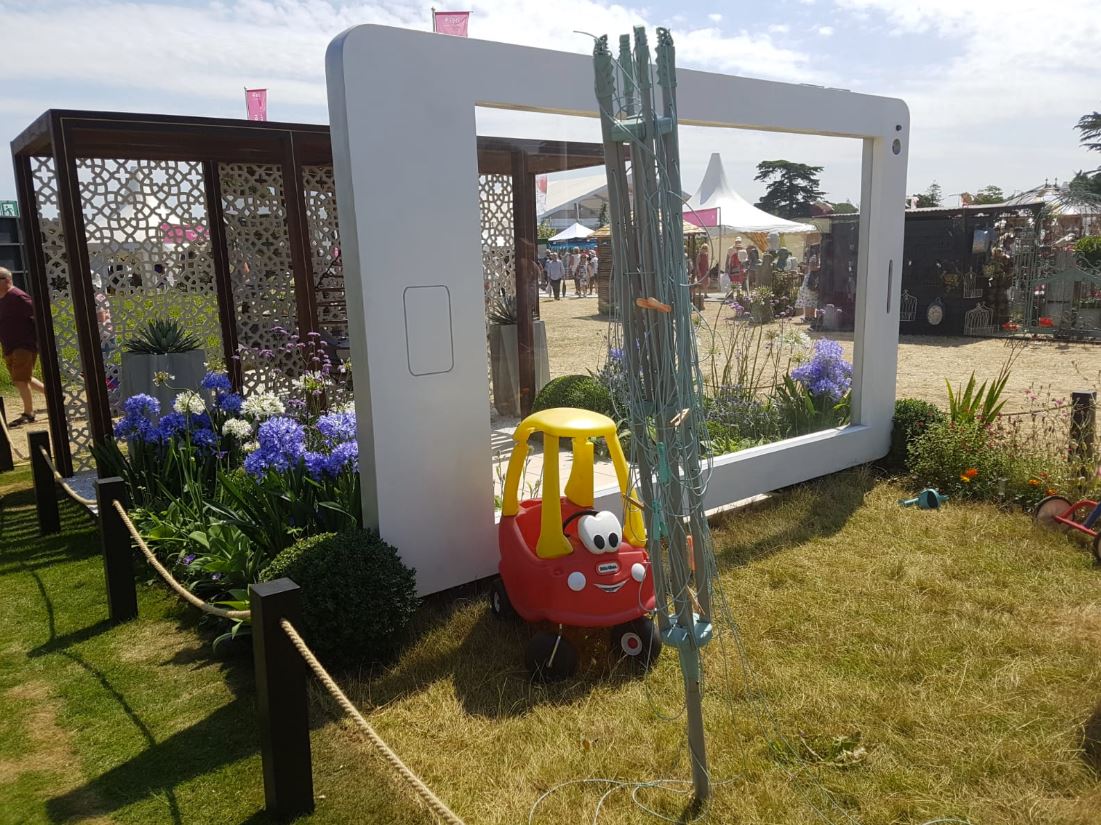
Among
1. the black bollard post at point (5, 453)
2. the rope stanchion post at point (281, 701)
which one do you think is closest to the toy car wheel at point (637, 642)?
the rope stanchion post at point (281, 701)

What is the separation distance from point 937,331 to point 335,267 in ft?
41.5

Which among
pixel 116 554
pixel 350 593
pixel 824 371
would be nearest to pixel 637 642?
pixel 350 593

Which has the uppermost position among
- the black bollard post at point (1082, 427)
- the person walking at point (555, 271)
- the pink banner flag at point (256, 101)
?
the pink banner flag at point (256, 101)

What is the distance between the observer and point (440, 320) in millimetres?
4133

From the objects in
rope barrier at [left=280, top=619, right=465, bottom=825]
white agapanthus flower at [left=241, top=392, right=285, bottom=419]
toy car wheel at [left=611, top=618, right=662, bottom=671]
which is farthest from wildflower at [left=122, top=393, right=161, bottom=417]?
toy car wheel at [left=611, top=618, right=662, bottom=671]

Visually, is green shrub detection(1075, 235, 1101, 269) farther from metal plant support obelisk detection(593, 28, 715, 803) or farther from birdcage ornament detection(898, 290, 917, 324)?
metal plant support obelisk detection(593, 28, 715, 803)

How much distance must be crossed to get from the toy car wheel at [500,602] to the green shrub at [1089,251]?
16.7m

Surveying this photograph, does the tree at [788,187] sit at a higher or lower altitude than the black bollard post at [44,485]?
higher

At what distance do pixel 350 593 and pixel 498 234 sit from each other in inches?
140

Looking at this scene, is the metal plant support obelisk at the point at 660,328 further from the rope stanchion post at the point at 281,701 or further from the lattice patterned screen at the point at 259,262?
the lattice patterned screen at the point at 259,262

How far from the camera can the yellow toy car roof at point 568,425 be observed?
147 inches

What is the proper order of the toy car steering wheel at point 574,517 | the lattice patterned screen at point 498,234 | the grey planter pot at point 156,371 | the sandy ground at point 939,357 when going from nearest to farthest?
1. the toy car steering wheel at point 574,517
2. the sandy ground at point 939,357
3. the lattice patterned screen at point 498,234
4. the grey planter pot at point 156,371

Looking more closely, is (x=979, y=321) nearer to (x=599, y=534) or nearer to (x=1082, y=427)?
(x=1082, y=427)

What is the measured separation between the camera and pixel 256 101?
41.6 ft
